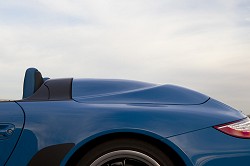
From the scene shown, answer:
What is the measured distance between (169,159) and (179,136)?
187mm

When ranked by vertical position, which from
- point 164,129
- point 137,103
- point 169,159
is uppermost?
point 137,103

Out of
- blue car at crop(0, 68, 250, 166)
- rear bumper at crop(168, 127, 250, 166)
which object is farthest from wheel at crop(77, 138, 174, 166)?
rear bumper at crop(168, 127, 250, 166)

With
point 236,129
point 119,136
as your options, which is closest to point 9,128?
point 119,136

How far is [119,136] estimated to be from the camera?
9.98 ft

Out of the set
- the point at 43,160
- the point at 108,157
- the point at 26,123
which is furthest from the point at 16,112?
the point at 108,157

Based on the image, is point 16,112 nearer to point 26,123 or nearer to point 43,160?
point 26,123

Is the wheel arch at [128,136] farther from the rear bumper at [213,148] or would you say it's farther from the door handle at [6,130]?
the door handle at [6,130]

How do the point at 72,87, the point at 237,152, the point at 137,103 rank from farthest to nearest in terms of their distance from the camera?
the point at 72,87
the point at 137,103
the point at 237,152

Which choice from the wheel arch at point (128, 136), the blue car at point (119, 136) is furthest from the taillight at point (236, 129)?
the wheel arch at point (128, 136)

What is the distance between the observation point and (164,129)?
118 inches

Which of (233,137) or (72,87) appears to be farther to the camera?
(72,87)

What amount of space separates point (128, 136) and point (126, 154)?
13 centimetres

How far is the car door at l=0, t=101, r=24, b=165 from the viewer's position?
120 inches

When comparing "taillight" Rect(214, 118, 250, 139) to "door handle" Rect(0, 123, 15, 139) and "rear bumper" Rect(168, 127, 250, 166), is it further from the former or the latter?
"door handle" Rect(0, 123, 15, 139)
